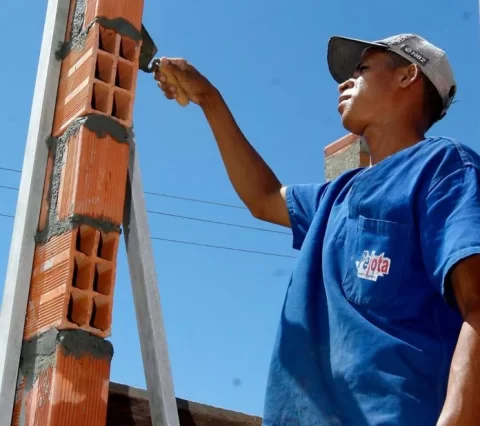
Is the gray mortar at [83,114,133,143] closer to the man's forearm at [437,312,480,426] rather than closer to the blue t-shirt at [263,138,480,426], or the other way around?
the blue t-shirt at [263,138,480,426]

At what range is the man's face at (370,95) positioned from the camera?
2.27 meters

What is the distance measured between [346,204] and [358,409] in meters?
0.55

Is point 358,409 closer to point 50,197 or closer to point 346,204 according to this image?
point 346,204

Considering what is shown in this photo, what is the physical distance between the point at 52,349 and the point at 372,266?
1.00 metres

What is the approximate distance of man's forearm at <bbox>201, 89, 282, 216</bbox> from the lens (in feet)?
8.46

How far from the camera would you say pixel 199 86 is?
105 inches

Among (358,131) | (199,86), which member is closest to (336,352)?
(358,131)

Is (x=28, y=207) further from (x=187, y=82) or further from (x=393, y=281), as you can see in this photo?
(x=393, y=281)

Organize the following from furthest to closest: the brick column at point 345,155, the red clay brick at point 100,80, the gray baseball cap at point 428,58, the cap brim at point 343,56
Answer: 1. the brick column at point 345,155
2. the red clay brick at point 100,80
3. the cap brim at point 343,56
4. the gray baseball cap at point 428,58

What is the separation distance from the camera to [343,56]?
250 cm

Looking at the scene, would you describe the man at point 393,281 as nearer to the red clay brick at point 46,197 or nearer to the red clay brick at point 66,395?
the red clay brick at point 66,395

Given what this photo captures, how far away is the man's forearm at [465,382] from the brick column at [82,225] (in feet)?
3.67

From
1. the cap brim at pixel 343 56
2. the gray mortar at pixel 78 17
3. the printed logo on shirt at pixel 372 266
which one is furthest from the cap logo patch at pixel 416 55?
the gray mortar at pixel 78 17

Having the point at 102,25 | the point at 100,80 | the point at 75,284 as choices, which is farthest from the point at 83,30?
the point at 75,284
